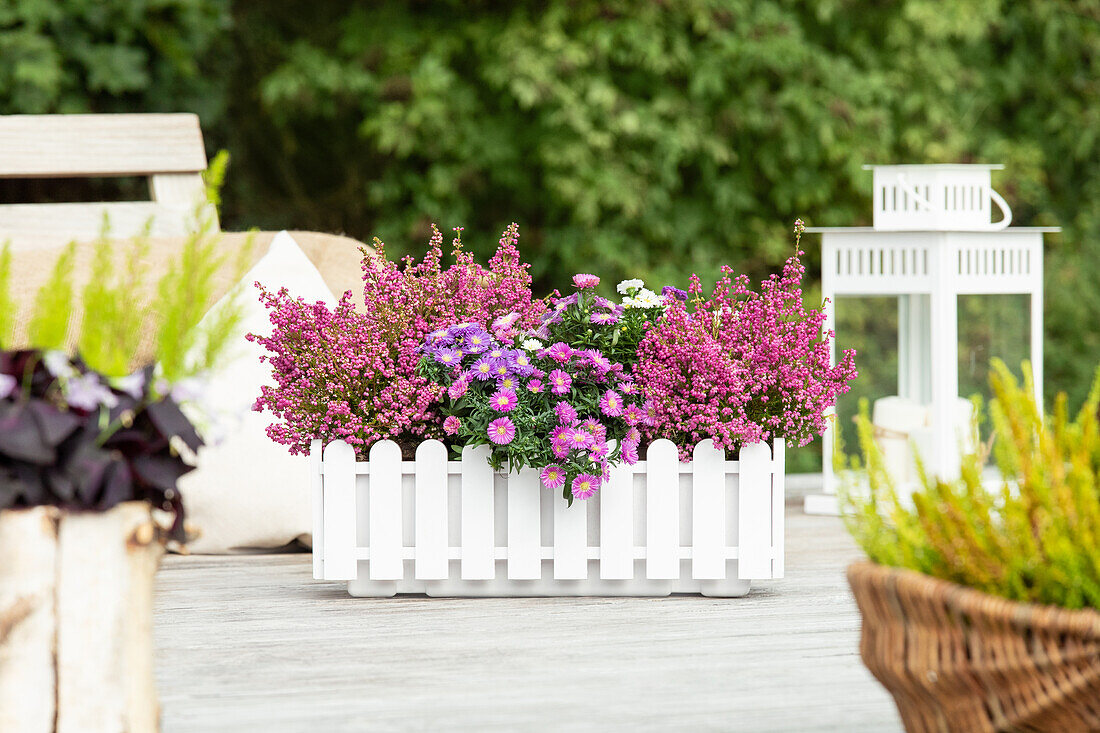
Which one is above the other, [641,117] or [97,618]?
[641,117]

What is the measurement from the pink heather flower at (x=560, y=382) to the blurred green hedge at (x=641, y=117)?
2906 millimetres

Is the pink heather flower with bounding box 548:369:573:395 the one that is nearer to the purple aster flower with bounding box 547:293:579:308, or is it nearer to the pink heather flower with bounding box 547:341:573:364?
the pink heather flower with bounding box 547:341:573:364

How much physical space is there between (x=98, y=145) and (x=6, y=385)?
2620 millimetres

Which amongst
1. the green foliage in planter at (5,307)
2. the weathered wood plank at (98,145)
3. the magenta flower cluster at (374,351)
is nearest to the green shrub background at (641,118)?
the weathered wood plank at (98,145)

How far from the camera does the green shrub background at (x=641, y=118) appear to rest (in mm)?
4832

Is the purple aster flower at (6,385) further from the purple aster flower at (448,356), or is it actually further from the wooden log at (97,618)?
the purple aster flower at (448,356)

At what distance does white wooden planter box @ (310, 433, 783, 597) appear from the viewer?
6.58 ft

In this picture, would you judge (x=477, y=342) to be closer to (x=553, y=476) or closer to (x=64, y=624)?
(x=553, y=476)

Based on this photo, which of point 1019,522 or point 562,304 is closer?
point 1019,522

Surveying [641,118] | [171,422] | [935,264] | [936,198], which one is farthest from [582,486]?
[641,118]

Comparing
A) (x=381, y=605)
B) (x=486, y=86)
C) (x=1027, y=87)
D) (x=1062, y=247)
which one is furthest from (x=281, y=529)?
(x=1027, y=87)

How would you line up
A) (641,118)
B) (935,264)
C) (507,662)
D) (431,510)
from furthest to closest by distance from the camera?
(641,118)
(935,264)
(431,510)
(507,662)

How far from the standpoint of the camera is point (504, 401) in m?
1.90

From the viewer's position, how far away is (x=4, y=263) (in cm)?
109
